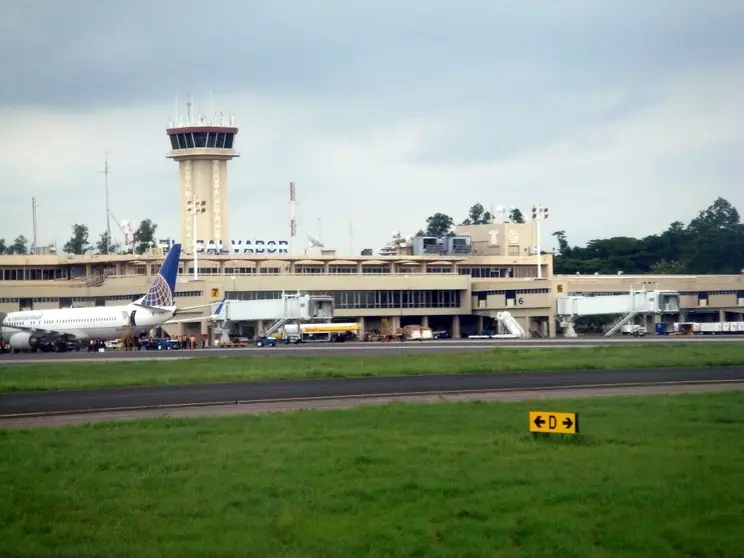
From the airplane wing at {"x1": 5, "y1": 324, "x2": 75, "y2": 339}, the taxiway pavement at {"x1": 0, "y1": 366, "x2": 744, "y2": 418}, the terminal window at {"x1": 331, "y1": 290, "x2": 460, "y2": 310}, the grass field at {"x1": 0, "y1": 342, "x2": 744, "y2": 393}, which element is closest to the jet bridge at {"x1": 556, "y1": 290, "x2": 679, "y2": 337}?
the terminal window at {"x1": 331, "y1": 290, "x2": 460, "y2": 310}

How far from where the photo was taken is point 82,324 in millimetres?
→ 134750

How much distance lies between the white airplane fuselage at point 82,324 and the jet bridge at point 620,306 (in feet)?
190

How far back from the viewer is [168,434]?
39.0m

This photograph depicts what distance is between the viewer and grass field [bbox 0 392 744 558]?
2298cm

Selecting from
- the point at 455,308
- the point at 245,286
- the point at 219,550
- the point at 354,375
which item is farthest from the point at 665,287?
the point at 219,550

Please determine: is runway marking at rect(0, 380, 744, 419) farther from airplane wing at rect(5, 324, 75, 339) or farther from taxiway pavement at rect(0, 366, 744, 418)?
airplane wing at rect(5, 324, 75, 339)

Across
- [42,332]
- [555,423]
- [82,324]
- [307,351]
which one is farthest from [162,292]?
[555,423]

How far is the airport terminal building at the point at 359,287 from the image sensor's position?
168625 mm

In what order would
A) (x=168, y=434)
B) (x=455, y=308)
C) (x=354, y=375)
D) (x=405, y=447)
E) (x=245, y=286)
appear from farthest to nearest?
(x=455, y=308)
(x=245, y=286)
(x=354, y=375)
(x=168, y=434)
(x=405, y=447)

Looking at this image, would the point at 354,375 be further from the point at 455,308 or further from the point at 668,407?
the point at 455,308

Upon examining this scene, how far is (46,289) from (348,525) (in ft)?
534

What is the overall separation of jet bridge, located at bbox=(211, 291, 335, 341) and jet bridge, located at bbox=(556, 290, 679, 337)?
114ft

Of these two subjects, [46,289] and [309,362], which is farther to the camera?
[46,289]

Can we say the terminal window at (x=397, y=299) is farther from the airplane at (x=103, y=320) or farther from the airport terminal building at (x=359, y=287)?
the airplane at (x=103, y=320)
